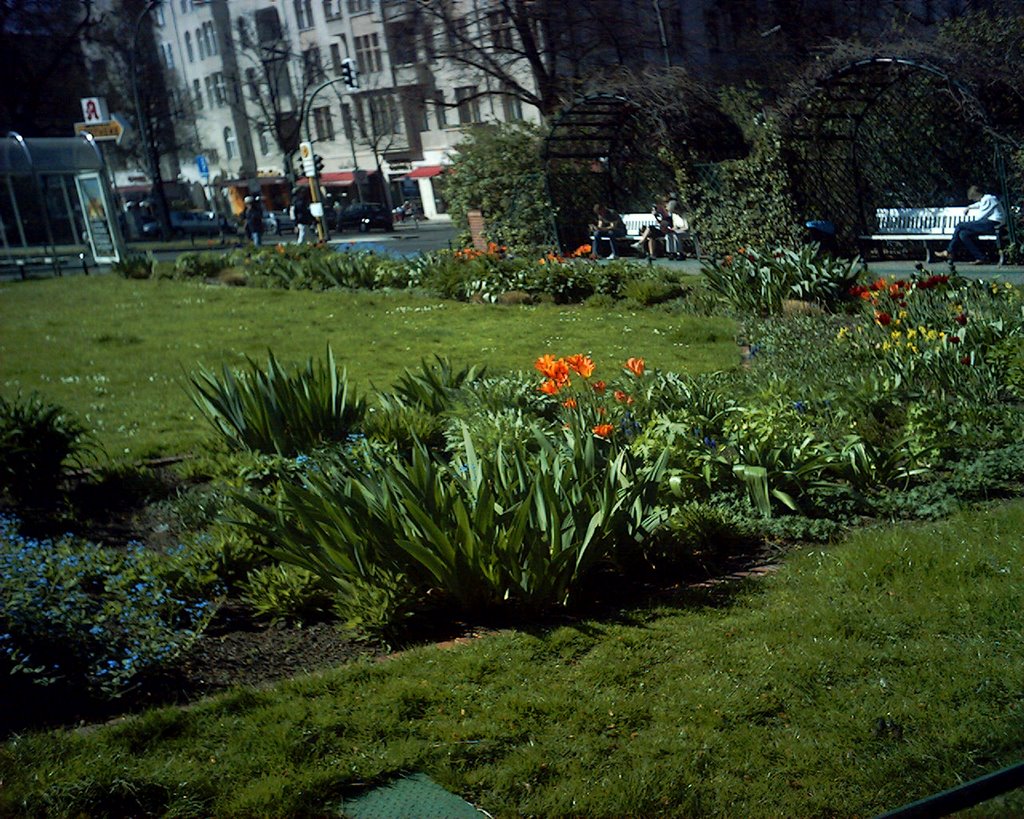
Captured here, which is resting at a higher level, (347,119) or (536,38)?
(347,119)

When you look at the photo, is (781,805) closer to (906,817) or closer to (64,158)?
(906,817)

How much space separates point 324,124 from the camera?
185ft

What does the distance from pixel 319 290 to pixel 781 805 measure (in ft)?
58.3

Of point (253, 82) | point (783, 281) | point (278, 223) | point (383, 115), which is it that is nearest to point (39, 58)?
point (253, 82)

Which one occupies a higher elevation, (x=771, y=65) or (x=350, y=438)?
(x=771, y=65)

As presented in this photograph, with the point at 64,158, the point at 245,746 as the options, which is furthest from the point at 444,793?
the point at 64,158

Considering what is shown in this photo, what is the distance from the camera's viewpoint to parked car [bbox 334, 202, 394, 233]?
49312mm

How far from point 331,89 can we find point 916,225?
3742 cm

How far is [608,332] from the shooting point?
1284 centimetres

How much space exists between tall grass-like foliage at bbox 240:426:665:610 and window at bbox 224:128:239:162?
2328 inches

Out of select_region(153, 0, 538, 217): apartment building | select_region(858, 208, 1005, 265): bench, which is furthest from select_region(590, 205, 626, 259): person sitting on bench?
select_region(153, 0, 538, 217): apartment building

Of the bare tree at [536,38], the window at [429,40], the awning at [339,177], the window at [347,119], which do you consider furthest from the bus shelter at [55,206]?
the awning at [339,177]

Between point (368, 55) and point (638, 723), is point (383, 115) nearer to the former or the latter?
point (368, 55)

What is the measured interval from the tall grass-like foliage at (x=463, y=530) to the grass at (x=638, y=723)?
28 cm
